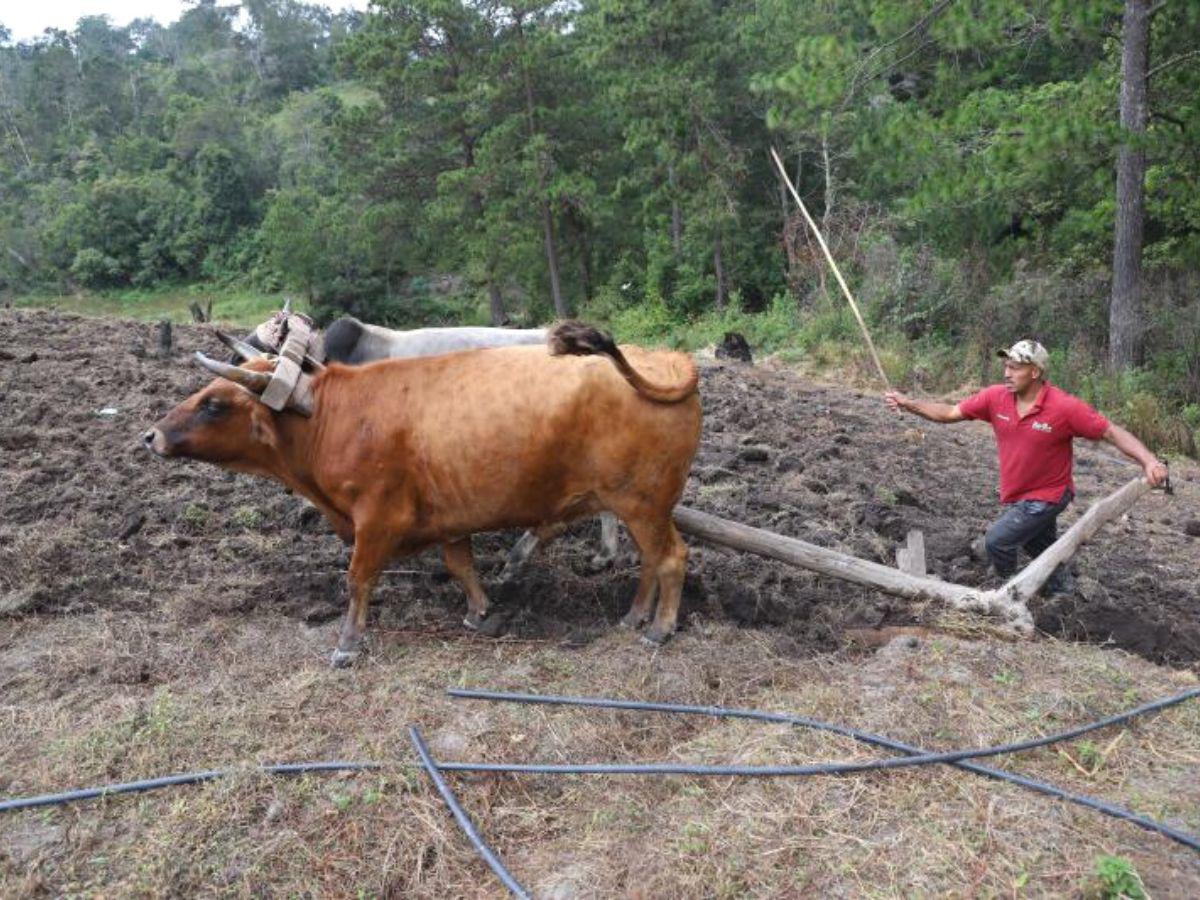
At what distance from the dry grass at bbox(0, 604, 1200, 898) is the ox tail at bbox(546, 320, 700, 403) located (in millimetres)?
1416

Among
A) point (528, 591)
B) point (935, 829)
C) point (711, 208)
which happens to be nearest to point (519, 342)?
point (528, 591)

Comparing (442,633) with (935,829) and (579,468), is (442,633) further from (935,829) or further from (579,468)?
(935,829)

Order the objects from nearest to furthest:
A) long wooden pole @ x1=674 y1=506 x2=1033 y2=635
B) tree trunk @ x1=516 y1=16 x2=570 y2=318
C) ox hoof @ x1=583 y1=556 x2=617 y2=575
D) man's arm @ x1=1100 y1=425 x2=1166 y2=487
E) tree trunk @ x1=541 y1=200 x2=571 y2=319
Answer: long wooden pole @ x1=674 y1=506 x2=1033 y2=635 → man's arm @ x1=1100 y1=425 x2=1166 y2=487 → ox hoof @ x1=583 y1=556 x2=617 y2=575 → tree trunk @ x1=516 y1=16 x2=570 y2=318 → tree trunk @ x1=541 y1=200 x2=571 y2=319

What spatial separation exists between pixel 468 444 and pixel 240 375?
1282mm

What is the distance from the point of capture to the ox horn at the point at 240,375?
500 centimetres

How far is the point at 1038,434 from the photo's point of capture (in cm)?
561

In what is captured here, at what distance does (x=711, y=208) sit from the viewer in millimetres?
27922

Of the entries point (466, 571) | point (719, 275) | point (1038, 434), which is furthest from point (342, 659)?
point (719, 275)

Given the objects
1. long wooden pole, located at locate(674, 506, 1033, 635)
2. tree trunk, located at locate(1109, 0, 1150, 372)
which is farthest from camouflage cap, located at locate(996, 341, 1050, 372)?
tree trunk, located at locate(1109, 0, 1150, 372)

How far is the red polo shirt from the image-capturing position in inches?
217

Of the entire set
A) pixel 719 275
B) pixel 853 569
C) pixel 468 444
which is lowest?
pixel 719 275

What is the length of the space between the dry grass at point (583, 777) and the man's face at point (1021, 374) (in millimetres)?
1624

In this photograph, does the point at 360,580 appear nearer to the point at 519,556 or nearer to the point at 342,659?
the point at 342,659

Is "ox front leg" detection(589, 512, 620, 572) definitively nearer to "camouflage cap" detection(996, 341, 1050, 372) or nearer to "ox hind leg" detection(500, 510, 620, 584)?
"ox hind leg" detection(500, 510, 620, 584)
